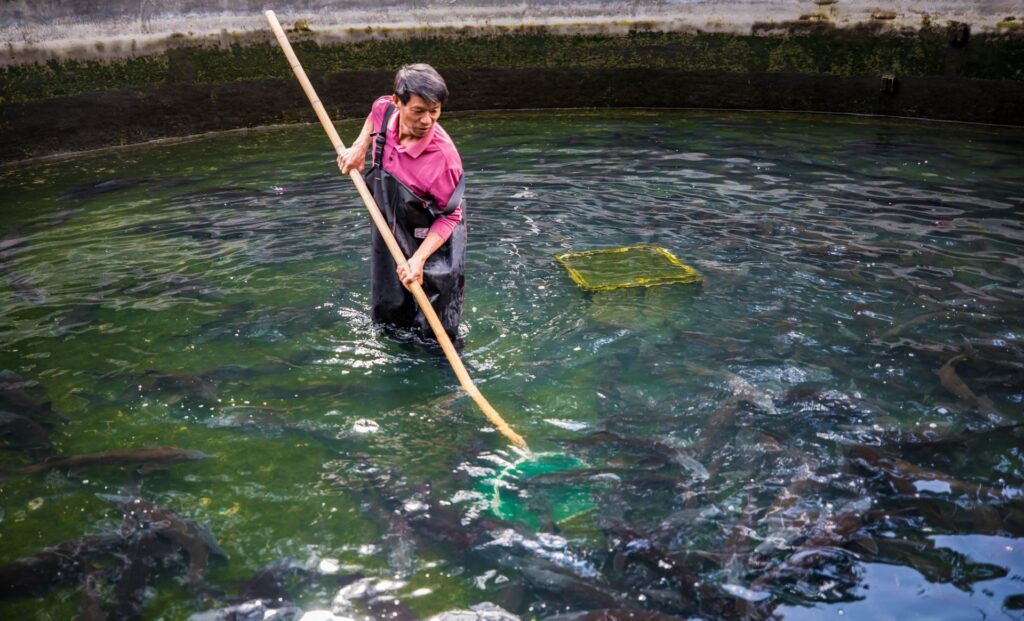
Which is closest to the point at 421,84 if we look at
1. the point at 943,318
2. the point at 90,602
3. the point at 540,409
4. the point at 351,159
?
the point at 351,159

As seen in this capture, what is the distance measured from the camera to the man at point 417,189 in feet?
14.4

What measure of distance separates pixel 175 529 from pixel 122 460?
0.76m

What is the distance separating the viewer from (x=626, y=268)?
707cm

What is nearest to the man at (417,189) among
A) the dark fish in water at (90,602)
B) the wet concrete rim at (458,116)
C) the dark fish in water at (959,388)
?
the dark fish in water at (90,602)

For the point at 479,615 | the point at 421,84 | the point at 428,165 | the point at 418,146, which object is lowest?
the point at 479,615

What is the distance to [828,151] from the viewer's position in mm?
10906

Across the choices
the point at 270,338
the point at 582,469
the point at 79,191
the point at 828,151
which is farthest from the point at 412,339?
the point at 828,151

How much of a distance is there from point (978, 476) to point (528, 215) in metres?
5.28

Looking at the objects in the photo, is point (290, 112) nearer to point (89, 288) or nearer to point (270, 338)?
point (89, 288)

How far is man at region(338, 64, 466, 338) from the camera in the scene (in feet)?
14.4

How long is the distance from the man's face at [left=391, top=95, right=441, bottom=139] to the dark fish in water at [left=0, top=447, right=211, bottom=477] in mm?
2166

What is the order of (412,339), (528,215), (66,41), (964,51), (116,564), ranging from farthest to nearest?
(964,51)
(66,41)
(528,215)
(412,339)
(116,564)

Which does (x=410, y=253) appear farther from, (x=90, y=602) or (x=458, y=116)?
(x=458, y=116)

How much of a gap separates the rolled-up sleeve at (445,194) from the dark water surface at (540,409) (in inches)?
A: 42.1
